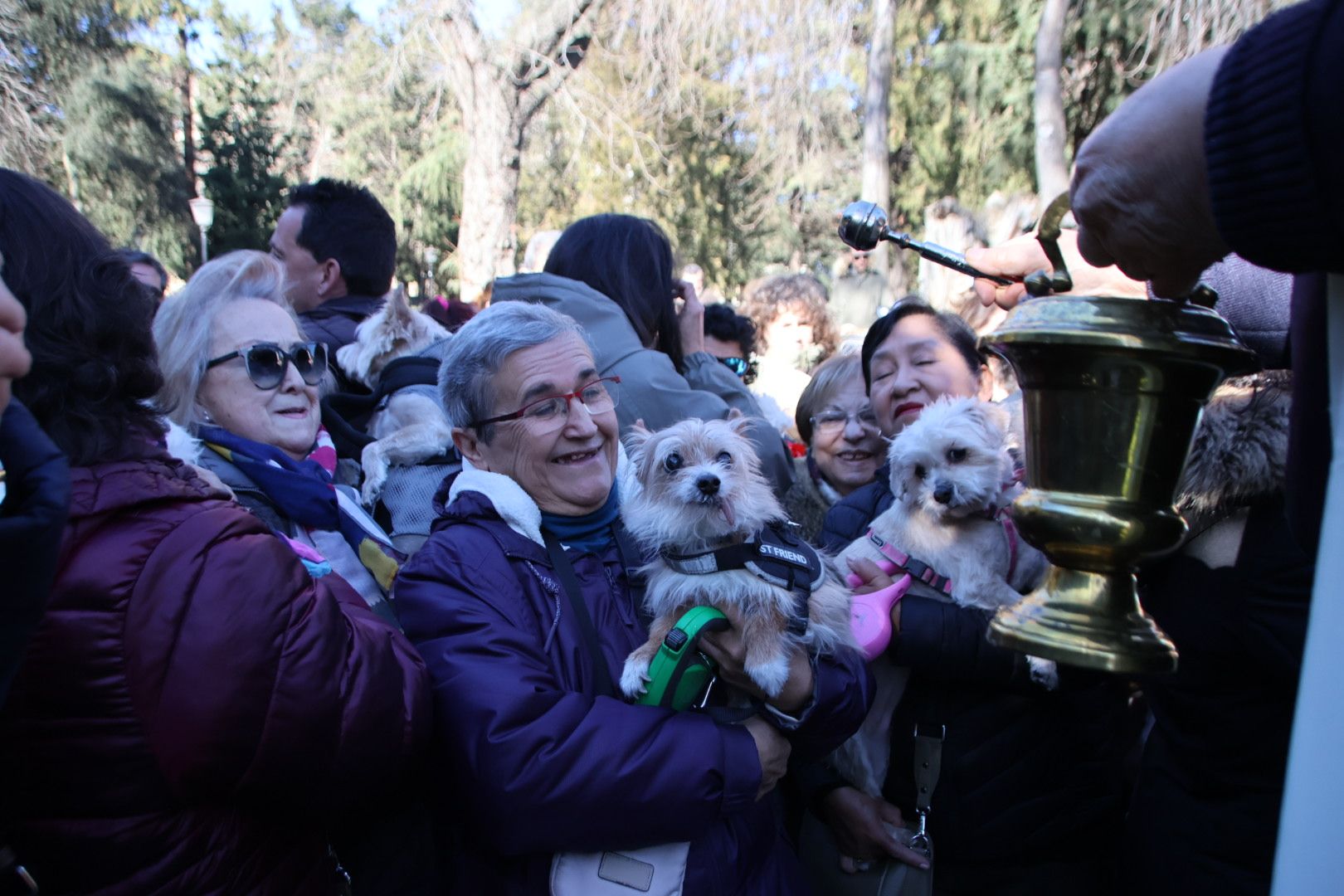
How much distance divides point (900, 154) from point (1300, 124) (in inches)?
808

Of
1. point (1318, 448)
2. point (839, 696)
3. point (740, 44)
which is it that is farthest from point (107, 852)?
point (740, 44)

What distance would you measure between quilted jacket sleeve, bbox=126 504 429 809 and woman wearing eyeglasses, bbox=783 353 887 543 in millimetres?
2136

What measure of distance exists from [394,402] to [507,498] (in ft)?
4.45

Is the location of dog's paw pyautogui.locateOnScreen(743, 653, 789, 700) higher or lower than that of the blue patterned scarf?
lower

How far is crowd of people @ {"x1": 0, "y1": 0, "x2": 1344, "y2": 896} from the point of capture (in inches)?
41.2

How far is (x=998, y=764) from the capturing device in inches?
95.2

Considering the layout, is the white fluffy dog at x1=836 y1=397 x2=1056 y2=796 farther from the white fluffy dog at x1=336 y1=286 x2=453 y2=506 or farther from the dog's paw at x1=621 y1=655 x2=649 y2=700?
the white fluffy dog at x1=336 y1=286 x2=453 y2=506

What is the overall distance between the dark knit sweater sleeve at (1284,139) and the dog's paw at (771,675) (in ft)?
4.70

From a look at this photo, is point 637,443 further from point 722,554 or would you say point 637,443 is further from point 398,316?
point 398,316

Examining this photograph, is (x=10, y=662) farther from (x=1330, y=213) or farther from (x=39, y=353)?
(x=1330, y=213)

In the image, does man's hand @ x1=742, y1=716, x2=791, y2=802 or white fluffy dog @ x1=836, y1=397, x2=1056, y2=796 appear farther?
white fluffy dog @ x1=836, y1=397, x2=1056, y2=796

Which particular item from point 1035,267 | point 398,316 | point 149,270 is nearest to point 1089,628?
point 1035,267

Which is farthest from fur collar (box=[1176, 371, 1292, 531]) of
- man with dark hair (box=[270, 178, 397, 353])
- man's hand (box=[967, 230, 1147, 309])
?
man with dark hair (box=[270, 178, 397, 353])

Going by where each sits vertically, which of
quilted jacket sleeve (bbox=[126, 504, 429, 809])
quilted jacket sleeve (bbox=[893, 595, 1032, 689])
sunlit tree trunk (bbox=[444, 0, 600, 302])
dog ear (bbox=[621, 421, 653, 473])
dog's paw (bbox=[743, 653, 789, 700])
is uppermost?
sunlit tree trunk (bbox=[444, 0, 600, 302])
